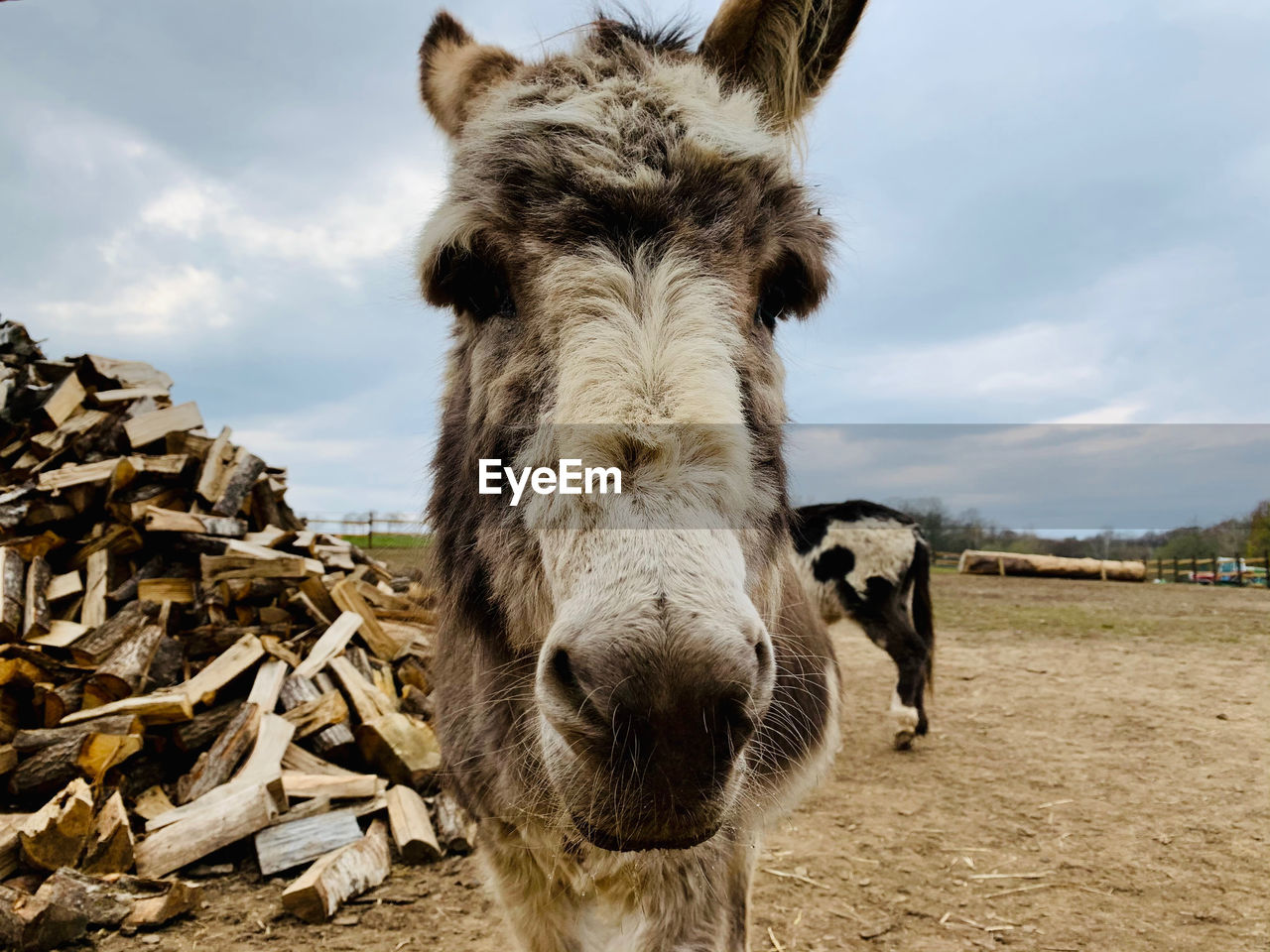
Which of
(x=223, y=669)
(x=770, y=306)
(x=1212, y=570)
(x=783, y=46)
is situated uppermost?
(x=783, y=46)

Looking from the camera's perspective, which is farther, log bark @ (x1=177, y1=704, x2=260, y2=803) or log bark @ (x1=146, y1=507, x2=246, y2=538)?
log bark @ (x1=146, y1=507, x2=246, y2=538)

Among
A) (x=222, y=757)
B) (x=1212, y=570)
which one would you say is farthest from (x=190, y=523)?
(x=1212, y=570)

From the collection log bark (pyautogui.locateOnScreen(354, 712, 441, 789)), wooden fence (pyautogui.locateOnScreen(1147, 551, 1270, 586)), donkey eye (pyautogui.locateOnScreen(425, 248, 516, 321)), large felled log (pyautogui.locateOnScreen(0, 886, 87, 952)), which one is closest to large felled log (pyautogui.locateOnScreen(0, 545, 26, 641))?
large felled log (pyautogui.locateOnScreen(0, 886, 87, 952))

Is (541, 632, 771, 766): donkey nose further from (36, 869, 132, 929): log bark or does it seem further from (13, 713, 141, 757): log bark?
(13, 713, 141, 757): log bark

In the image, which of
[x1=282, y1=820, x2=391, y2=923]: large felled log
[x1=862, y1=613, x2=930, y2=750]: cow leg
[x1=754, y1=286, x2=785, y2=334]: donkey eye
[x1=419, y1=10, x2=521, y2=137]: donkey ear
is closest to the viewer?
[x1=754, y1=286, x2=785, y2=334]: donkey eye

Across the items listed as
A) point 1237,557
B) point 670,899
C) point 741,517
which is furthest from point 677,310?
point 1237,557

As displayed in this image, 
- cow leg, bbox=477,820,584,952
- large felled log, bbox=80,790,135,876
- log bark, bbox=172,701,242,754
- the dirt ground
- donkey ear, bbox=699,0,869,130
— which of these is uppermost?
donkey ear, bbox=699,0,869,130

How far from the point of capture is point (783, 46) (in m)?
2.43

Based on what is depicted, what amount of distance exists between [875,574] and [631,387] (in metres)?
7.31

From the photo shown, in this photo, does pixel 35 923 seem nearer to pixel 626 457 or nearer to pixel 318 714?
pixel 318 714

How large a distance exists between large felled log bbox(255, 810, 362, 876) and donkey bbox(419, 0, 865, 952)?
7.19 feet

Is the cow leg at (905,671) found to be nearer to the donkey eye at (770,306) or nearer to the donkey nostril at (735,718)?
the donkey eye at (770,306)

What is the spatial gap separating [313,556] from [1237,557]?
16235 mm

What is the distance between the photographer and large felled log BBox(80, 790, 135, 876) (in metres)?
3.87
